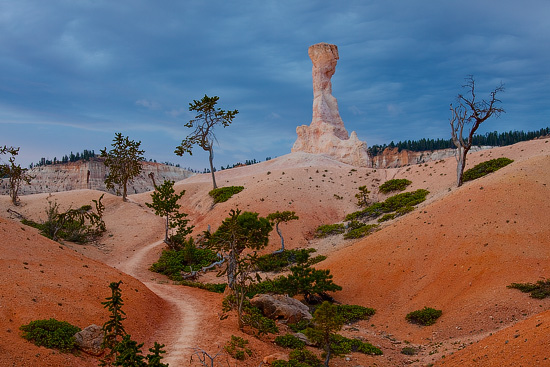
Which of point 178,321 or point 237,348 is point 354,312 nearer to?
point 237,348

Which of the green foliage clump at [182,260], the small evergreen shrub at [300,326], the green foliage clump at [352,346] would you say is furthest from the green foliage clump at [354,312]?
the green foliage clump at [182,260]

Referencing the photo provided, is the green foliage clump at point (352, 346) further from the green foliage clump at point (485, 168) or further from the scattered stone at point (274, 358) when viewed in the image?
the green foliage clump at point (485, 168)

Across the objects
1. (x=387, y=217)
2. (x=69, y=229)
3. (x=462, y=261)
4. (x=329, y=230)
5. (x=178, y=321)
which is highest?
(x=69, y=229)

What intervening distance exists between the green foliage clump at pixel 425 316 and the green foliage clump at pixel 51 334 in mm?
12594

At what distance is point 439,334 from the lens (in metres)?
14.9

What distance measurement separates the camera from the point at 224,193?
4366cm

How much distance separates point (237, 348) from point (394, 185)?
31.6 metres

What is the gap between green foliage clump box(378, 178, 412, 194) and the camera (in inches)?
1569

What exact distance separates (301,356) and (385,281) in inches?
368

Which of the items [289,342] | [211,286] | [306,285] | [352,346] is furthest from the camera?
[211,286]

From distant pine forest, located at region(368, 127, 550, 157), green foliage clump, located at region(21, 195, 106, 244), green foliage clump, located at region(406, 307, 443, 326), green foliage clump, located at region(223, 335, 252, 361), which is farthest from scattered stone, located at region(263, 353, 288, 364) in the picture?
distant pine forest, located at region(368, 127, 550, 157)

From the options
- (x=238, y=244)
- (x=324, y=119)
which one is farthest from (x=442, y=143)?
(x=238, y=244)

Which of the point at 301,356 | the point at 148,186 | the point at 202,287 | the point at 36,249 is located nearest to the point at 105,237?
the point at 202,287

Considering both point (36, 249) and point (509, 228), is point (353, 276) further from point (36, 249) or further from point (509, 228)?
point (36, 249)
